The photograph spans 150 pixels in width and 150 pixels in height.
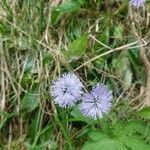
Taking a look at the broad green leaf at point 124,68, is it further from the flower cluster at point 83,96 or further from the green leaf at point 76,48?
the flower cluster at point 83,96

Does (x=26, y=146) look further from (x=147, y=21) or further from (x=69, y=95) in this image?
(x=147, y=21)

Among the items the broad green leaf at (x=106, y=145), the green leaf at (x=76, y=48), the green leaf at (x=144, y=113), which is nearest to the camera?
the broad green leaf at (x=106, y=145)

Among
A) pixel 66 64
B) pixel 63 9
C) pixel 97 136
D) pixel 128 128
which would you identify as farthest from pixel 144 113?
pixel 63 9

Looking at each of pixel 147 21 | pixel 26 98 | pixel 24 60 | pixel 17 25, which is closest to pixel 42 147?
pixel 26 98

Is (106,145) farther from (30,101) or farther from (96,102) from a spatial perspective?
(30,101)

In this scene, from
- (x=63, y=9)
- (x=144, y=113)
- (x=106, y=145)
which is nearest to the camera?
(x=106, y=145)

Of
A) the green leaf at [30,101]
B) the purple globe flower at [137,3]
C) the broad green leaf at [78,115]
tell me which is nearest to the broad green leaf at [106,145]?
the broad green leaf at [78,115]

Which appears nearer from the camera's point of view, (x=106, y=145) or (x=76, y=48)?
(x=106, y=145)
